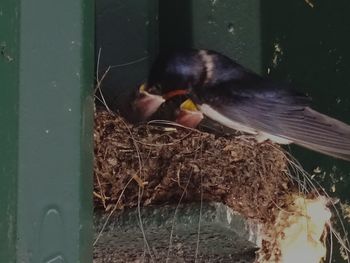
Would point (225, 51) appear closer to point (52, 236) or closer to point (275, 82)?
point (275, 82)

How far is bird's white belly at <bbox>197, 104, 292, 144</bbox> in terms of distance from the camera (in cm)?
293

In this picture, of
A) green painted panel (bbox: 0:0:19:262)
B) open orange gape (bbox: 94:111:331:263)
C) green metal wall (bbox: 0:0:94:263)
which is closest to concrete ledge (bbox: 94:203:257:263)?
open orange gape (bbox: 94:111:331:263)

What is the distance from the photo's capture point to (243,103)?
10.3ft

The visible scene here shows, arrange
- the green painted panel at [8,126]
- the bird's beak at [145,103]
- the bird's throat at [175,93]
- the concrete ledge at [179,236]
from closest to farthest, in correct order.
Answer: the green painted panel at [8,126], the concrete ledge at [179,236], the bird's beak at [145,103], the bird's throat at [175,93]

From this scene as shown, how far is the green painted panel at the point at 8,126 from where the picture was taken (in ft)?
5.98

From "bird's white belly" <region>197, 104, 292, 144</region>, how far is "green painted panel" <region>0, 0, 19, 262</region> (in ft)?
3.68

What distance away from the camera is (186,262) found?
2641 millimetres

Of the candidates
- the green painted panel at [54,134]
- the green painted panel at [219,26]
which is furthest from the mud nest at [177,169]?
the green painted panel at [54,134]

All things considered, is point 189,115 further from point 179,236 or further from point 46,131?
point 46,131

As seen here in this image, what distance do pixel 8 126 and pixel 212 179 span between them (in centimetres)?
74

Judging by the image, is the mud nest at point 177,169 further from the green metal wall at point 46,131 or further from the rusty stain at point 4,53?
the rusty stain at point 4,53

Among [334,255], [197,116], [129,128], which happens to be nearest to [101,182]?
[129,128]

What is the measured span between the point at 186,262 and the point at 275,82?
2.06ft

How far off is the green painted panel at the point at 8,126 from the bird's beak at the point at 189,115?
1057 mm
